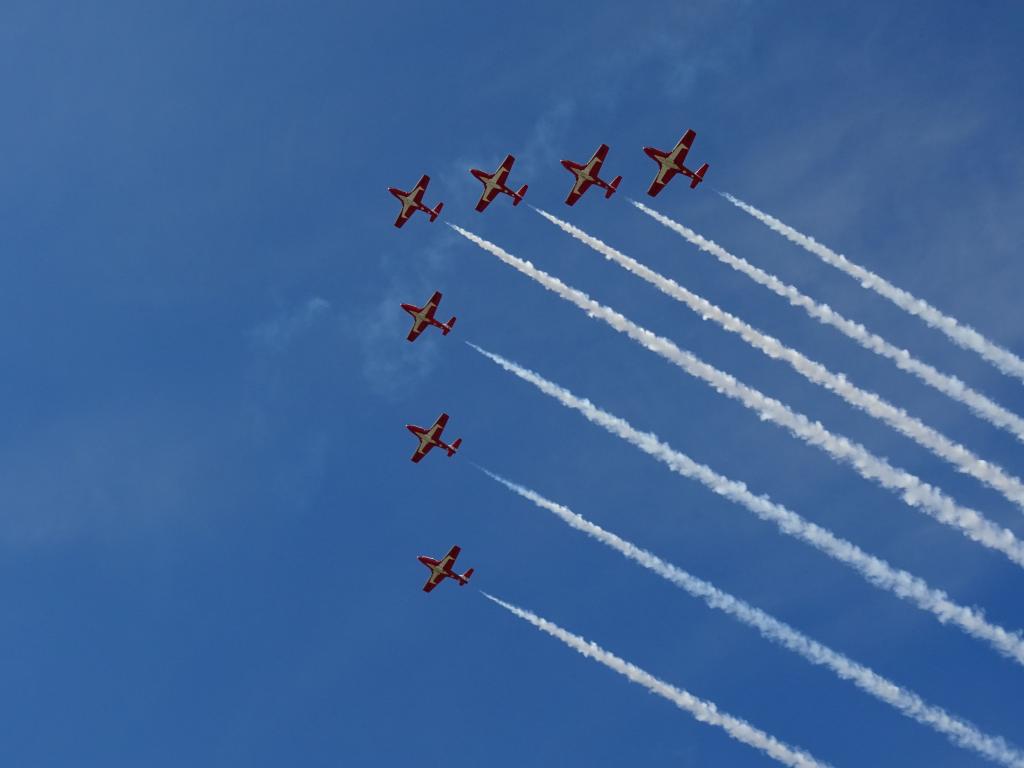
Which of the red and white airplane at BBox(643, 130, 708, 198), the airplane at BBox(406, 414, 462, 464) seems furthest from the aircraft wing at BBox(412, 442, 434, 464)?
the red and white airplane at BBox(643, 130, 708, 198)

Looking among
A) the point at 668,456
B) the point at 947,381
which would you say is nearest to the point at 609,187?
the point at 668,456

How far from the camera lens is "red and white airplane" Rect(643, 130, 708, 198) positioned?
10325 cm

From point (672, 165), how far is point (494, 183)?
13.9 meters

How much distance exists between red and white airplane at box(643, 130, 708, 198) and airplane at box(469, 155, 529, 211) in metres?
10.7

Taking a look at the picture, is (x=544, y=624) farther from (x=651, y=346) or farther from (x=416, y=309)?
(x=416, y=309)

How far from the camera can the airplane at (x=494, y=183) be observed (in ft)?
356

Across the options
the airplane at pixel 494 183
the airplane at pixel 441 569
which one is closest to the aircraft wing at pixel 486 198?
the airplane at pixel 494 183

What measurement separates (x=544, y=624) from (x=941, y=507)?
2751cm

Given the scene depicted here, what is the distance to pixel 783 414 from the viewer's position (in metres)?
93.9

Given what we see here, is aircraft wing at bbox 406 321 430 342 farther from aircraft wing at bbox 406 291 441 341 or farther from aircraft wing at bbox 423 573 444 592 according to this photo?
aircraft wing at bbox 423 573 444 592

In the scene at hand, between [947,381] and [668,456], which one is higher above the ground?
[947,381]

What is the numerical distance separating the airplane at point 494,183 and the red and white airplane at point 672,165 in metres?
10.7

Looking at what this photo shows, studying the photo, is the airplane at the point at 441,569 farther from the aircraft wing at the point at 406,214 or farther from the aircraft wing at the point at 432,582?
the aircraft wing at the point at 406,214

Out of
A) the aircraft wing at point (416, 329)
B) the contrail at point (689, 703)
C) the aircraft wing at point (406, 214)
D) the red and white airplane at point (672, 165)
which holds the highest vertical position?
the red and white airplane at point (672, 165)
